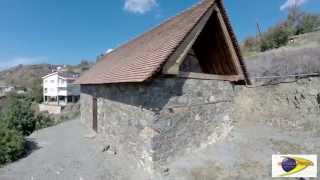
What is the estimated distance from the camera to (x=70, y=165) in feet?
28.8

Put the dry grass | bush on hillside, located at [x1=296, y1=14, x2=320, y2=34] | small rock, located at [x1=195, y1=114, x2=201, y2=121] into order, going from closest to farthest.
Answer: small rock, located at [x1=195, y1=114, x2=201, y2=121], the dry grass, bush on hillside, located at [x1=296, y1=14, x2=320, y2=34]

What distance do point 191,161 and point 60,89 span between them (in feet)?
163

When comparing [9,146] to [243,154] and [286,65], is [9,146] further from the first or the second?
[286,65]

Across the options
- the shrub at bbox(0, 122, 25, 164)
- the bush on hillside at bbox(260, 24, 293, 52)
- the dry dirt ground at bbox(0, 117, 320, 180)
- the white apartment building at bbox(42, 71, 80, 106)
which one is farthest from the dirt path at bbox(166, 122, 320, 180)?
the white apartment building at bbox(42, 71, 80, 106)

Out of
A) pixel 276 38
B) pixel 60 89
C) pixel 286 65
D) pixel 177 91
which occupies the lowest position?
pixel 177 91

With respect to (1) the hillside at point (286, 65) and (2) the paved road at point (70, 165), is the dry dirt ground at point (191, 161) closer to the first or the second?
(2) the paved road at point (70, 165)

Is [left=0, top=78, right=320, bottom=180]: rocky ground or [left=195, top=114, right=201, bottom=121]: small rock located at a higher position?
[left=195, top=114, right=201, bottom=121]: small rock

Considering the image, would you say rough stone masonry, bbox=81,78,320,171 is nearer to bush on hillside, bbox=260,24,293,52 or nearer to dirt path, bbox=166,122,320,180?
dirt path, bbox=166,122,320,180

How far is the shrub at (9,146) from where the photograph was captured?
9.39 meters

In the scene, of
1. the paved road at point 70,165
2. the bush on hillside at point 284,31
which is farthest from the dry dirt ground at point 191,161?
the bush on hillside at point 284,31

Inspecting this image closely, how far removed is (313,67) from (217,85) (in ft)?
20.5

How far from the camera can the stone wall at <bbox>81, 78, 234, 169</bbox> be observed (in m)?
7.41

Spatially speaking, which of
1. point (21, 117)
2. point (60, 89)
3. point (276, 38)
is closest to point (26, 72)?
point (60, 89)

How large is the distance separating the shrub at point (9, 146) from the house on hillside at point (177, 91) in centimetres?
355
